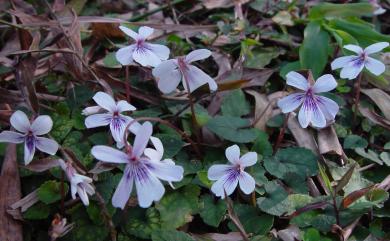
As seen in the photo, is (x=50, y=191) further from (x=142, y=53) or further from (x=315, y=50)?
(x=315, y=50)

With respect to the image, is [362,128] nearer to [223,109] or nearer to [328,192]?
[328,192]

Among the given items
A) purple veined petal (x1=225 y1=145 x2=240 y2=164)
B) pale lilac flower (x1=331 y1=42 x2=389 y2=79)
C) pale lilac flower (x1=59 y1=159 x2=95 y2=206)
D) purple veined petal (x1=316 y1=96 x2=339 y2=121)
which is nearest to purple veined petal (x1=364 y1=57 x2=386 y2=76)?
pale lilac flower (x1=331 y1=42 x2=389 y2=79)

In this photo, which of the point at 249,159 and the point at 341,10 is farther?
the point at 341,10

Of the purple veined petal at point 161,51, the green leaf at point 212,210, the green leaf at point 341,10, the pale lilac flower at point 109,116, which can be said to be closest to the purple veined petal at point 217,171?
the green leaf at point 212,210

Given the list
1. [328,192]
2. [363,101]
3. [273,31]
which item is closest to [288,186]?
[328,192]

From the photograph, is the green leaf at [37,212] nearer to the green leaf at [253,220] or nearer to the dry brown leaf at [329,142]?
the green leaf at [253,220]

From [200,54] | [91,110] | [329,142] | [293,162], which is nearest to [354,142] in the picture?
[329,142]
